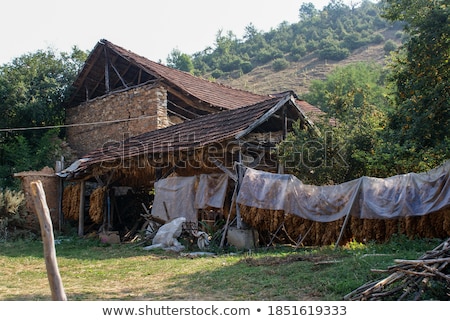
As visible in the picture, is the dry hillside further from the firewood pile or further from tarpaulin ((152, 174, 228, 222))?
the firewood pile

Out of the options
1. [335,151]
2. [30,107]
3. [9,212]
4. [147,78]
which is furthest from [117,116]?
[335,151]

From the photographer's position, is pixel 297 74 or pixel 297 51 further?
pixel 297 51

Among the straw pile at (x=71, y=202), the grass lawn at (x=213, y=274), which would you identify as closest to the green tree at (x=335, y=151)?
the grass lawn at (x=213, y=274)

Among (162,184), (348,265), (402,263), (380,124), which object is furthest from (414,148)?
(162,184)

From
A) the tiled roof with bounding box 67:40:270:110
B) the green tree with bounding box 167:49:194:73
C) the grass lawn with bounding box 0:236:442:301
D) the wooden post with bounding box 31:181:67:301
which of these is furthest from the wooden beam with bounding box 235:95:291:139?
the green tree with bounding box 167:49:194:73

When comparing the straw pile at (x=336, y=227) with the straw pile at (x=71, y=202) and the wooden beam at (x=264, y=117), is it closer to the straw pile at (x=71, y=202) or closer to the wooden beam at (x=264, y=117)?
the wooden beam at (x=264, y=117)

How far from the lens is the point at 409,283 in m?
5.52

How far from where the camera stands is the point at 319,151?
12.2 metres

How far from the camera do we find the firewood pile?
5.37 meters

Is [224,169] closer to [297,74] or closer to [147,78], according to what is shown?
[147,78]

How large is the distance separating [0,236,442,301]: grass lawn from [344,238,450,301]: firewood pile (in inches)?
21.0

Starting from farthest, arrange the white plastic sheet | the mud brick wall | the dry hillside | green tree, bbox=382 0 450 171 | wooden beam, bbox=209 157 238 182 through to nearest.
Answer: the dry hillside < the mud brick wall < wooden beam, bbox=209 157 238 182 < green tree, bbox=382 0 450 171 < the white plastic sheet

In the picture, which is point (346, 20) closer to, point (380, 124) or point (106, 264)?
point (380, 124)

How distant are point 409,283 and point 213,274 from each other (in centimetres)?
342
